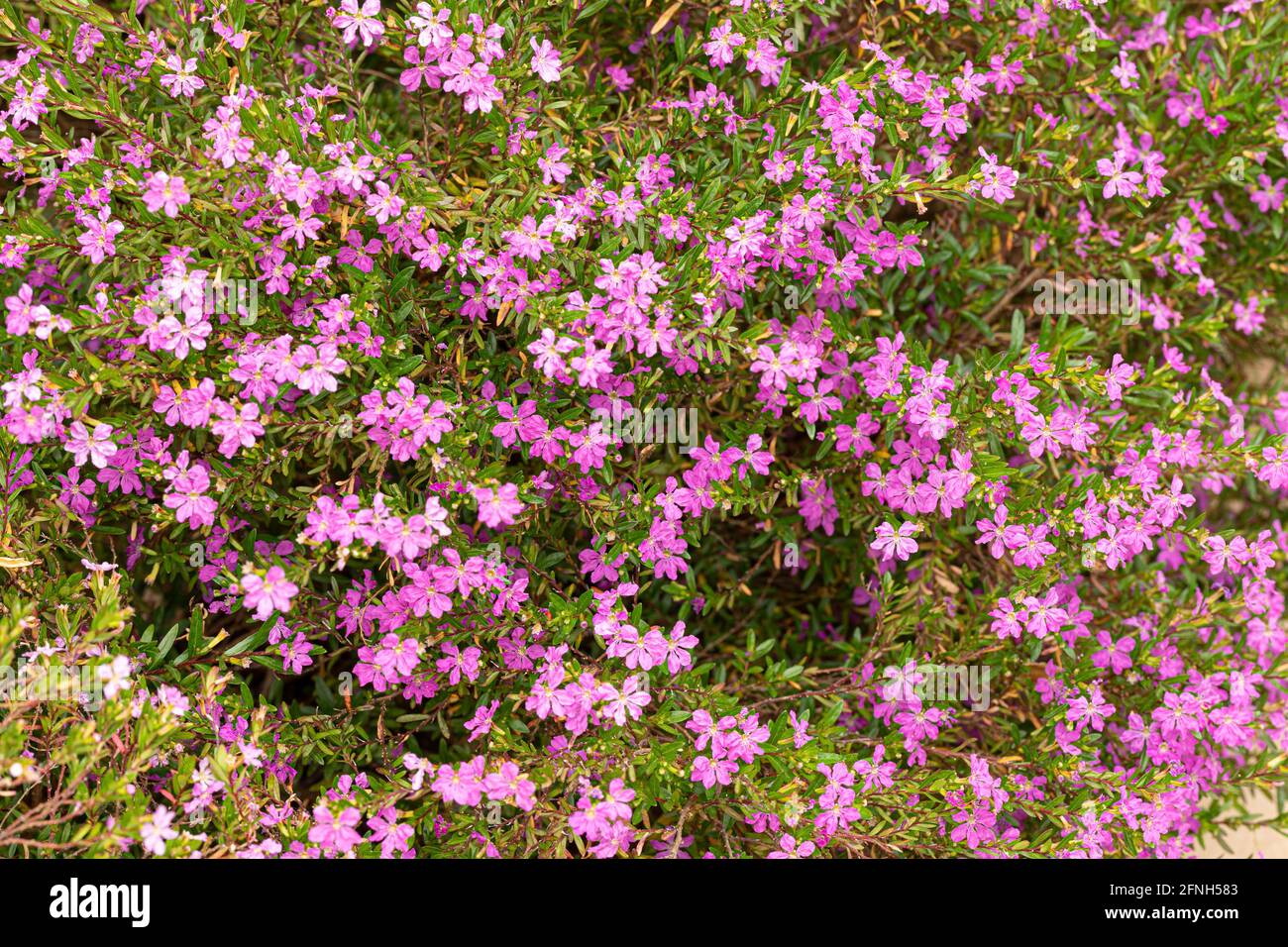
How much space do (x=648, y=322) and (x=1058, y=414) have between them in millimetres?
972

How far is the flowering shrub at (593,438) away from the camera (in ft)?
7.12

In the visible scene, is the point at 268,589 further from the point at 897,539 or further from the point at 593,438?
the point at 897,539

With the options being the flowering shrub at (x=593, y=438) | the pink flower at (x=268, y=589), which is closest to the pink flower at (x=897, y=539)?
the flowering shrub at (x=593, y=438)

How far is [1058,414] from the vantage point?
240 centimetres

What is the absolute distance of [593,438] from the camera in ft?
7.68

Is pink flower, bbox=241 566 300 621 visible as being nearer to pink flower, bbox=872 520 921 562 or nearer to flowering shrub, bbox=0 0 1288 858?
flowering shrub, bbox=0 0 1288 858

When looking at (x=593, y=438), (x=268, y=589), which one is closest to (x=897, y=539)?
(x=593, y=438)

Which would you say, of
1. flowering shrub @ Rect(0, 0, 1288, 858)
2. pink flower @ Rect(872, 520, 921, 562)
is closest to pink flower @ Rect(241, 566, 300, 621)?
flowering shrub @ Rect(0, 0, 1288, 858)

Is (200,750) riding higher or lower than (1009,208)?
lower

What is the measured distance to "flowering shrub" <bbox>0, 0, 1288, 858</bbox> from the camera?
2.17m

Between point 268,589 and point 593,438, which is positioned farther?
point 593,438

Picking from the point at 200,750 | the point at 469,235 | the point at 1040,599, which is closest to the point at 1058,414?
the point at 1040,599

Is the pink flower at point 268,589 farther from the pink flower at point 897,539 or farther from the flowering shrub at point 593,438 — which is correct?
the pink flower at point 897,539
